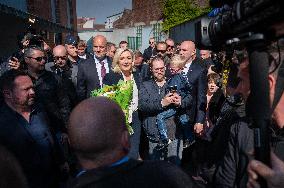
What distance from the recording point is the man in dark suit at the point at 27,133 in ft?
10.8

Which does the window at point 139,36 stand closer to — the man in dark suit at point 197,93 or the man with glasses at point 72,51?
the man with glasses at point 72,51

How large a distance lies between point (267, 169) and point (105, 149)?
2.33 ft

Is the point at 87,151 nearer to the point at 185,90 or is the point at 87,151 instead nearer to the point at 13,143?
the point at 13,143

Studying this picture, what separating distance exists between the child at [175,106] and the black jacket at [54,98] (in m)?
1.14

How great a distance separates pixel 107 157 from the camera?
5.77 feet

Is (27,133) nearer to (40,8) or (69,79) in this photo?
(69,79)

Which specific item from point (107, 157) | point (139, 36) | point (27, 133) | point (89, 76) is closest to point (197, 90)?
point (89, 76)

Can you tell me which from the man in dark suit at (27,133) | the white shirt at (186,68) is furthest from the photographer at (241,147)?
the white shirt at (186,68)

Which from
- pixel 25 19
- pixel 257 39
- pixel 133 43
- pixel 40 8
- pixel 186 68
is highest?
pixel 40 8

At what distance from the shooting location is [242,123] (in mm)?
2227

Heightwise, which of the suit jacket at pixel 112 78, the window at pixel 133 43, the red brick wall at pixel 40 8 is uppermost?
the red brick wall at pixel 40 8

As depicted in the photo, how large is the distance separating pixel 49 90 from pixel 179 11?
2008 cm

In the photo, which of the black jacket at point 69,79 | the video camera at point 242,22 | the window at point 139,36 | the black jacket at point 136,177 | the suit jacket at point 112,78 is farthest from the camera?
the window at point 139,36

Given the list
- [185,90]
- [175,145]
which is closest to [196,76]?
[185,90]
